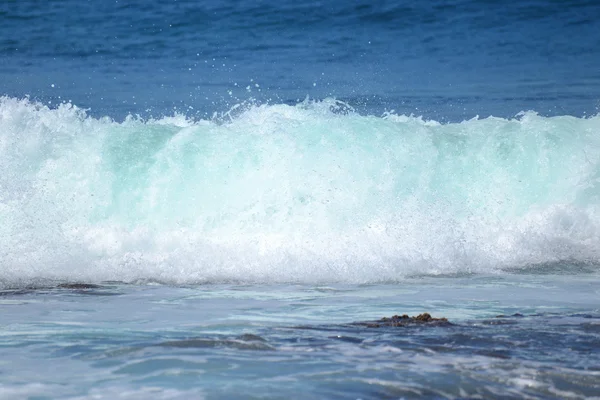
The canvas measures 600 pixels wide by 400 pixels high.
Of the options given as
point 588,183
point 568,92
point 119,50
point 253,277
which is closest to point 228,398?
point 253,277

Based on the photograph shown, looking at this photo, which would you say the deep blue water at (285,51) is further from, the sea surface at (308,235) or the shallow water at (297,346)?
the shallow water at (297,346)

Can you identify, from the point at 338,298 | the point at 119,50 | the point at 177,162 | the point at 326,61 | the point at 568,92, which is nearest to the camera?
the point at 338,298

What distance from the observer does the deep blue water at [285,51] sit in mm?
24047

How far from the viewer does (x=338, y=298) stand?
317 inches

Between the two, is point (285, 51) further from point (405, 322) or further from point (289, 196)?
point (405, 322)

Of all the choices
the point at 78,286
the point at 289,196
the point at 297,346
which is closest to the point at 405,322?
the point at 297,346

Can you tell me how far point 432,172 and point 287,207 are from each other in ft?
7.72

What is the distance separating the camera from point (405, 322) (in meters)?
6.23

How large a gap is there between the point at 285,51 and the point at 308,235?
15.7 m

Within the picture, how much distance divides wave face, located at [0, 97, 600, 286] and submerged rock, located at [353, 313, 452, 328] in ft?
9.66

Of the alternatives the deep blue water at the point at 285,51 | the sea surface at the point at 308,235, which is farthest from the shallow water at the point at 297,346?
the deep blue water at the point at 285,51

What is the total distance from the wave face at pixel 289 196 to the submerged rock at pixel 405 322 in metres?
2.94

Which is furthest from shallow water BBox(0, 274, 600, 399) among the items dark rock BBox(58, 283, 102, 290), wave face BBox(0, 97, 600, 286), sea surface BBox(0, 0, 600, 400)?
Result: wave face BBox(0, 97, 600, 286)

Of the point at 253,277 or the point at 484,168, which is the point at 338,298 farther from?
the point at 484,168
